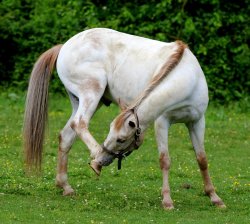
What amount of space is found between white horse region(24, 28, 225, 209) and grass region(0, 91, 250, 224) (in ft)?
1.06

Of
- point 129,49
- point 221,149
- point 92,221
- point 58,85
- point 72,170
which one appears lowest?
point 58,85

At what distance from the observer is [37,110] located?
9.26 m

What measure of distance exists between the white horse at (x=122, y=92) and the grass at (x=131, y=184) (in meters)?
0.32

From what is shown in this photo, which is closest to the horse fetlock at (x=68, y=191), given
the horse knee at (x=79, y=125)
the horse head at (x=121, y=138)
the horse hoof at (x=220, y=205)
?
the horse knee at (x=79, y=125)

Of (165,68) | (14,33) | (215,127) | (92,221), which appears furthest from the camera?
(14,33)

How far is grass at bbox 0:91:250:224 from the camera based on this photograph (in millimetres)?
8070

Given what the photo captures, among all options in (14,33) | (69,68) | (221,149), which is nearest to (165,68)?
(69,68)

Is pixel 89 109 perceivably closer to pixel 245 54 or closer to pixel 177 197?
pixel 177 197

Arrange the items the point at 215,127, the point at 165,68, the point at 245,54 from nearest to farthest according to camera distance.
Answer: the point at 165,68 < the point at 215,127 < the point at 245,54

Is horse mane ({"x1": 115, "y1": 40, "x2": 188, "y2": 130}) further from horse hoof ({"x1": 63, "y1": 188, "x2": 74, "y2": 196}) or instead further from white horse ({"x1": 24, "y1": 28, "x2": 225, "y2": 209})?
horse hoof ({"x1": 63, "y1": 188, "x2": 74, "y2": 196})

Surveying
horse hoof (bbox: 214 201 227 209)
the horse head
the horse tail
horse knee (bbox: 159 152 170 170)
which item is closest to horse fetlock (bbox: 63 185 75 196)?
the horse tail

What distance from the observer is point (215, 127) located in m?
15.1

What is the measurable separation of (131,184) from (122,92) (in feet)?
4.68

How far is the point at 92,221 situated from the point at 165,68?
6.10 feet
